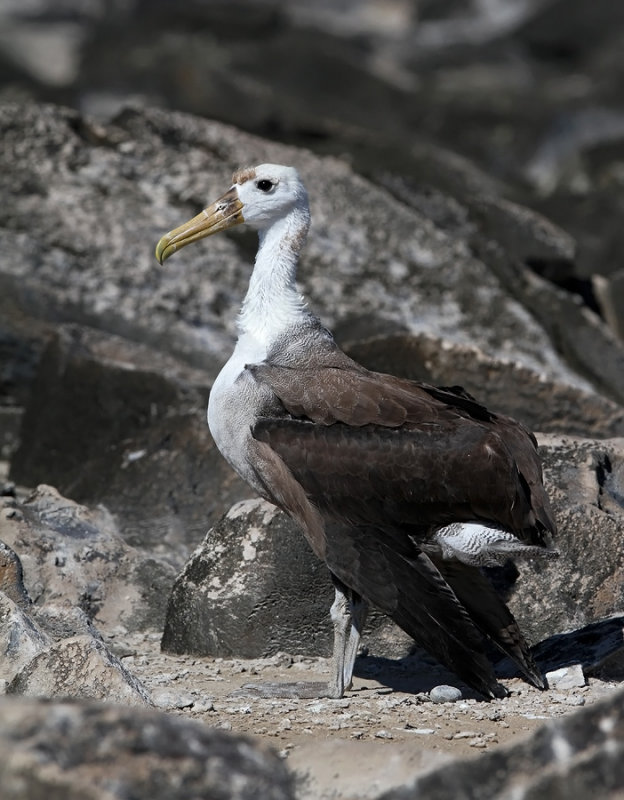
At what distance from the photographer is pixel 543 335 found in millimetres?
12750

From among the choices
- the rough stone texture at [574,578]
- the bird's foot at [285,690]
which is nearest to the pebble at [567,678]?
the rough stone texture at [574,578]

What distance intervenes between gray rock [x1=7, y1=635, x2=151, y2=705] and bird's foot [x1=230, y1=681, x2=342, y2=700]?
83 cm

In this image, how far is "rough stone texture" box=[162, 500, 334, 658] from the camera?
24.8 feet

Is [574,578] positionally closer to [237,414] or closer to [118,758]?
[237,414]

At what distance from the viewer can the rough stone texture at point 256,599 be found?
24.8ft

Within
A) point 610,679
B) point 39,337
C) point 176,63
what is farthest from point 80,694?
point 176,63

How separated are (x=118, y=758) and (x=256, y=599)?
3810 millimetres

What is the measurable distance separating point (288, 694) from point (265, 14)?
101 ft

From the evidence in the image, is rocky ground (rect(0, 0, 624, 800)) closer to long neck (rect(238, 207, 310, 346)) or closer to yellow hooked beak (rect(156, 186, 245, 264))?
long neck (rect(238, 207, 310, 346))

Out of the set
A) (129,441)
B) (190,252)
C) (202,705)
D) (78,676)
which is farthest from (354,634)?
(190,252)

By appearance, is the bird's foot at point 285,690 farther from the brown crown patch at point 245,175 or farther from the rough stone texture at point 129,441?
the brown crown patch at point 245,175

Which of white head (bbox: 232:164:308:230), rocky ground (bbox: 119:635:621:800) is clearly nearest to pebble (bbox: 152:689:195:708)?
rocky ground (bbox: 119:635:621:800)

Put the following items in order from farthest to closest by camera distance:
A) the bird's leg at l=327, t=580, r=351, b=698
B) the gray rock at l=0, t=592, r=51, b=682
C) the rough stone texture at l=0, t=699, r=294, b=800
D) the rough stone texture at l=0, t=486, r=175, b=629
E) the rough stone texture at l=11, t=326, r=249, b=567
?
1. the rough stone texture at l=11, t=326, r=249, b=567
2. the rough stone texture at l=0, t=486, r=175, b=629
3. the bird's leg at l=327, t=580, r=351, b=698
4. the gray rock at l=0, t=592, r=51, b=682
5. the rough stone texture at l=0, t=699, r=294, b=800

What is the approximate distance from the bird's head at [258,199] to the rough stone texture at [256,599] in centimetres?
167
